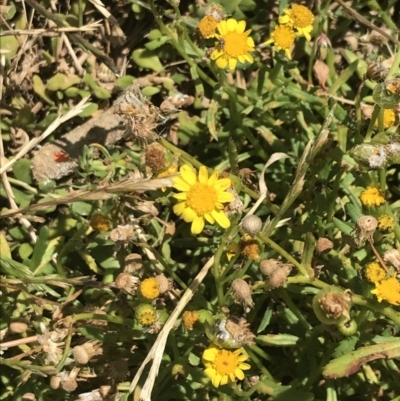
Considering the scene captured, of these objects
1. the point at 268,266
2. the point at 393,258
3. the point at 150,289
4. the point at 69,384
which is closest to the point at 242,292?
the point at 268,266

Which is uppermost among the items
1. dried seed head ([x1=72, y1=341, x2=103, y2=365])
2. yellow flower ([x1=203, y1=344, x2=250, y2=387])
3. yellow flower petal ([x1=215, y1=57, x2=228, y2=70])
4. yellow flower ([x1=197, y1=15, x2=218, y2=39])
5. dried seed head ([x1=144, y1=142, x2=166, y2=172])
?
yellow flower ([x1=197, y1=15, x2=218, y2=39])

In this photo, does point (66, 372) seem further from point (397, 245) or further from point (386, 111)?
point (386, 111)

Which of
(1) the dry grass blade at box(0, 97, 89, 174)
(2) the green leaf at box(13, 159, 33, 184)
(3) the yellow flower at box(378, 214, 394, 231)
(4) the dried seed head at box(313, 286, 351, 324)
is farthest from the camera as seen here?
(2) the green leaf at box(13, 159, 33, 184)

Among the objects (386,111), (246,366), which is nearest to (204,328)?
(246,366)

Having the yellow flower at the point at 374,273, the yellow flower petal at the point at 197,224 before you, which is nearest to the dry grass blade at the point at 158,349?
the yellow flower petal at the point at 197,224

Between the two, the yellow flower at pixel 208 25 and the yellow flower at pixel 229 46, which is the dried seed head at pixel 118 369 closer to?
the yellow flower at pixel 229 46

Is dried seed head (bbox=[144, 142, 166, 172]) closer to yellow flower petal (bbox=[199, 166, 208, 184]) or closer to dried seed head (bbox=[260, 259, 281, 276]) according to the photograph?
yellow flower petal (bbox=[199, 166, 208, 184])

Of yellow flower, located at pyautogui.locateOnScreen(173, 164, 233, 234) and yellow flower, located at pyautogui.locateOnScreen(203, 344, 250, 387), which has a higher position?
yellow flower, located at pyautogui.locateOnScreen(173, 164, 233, 234)

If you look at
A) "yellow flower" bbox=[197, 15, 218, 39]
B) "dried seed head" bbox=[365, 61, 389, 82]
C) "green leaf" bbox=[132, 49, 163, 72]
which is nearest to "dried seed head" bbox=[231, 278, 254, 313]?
"dried seed head" bbox=[365, 61, 389, 82]
